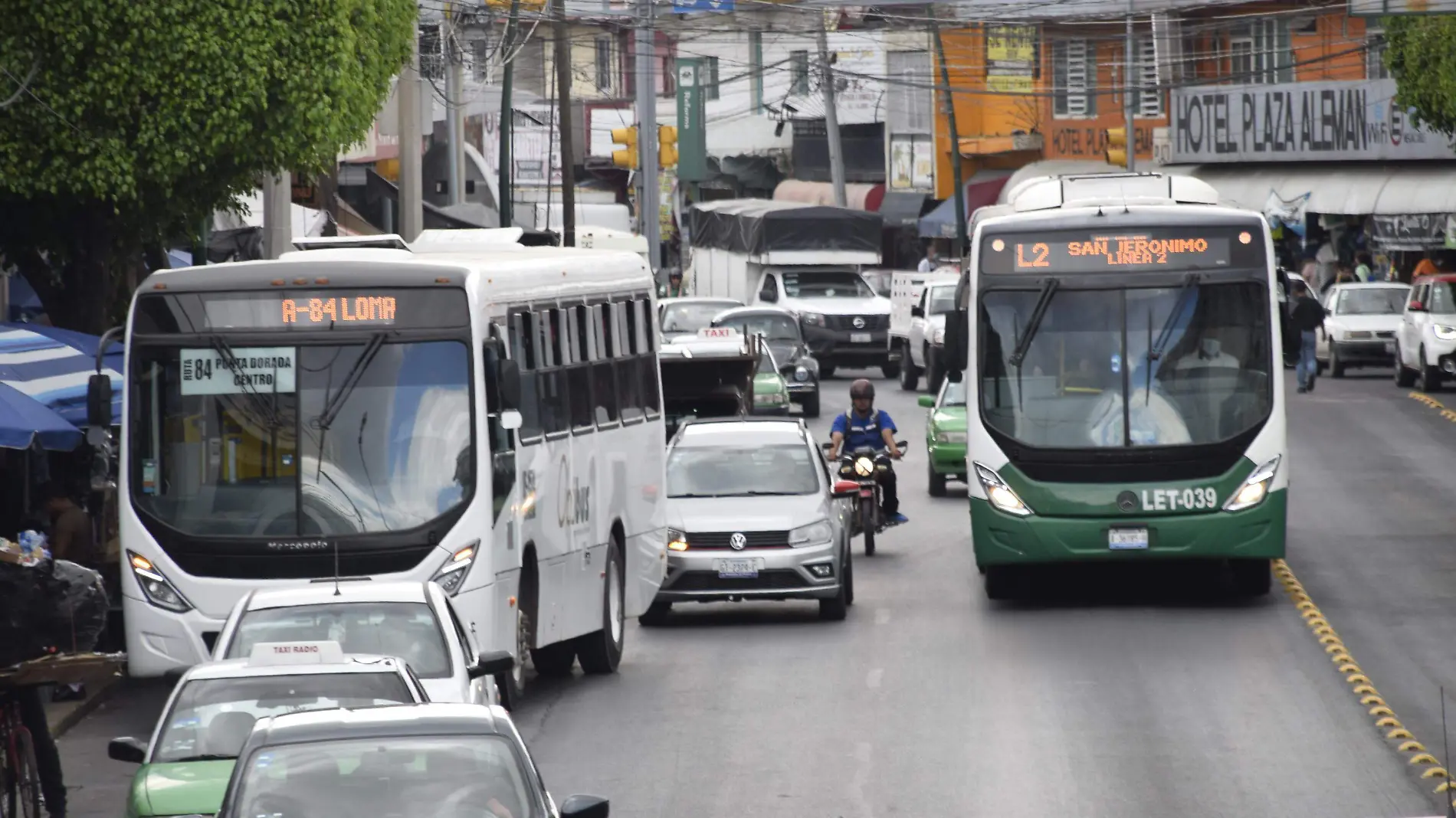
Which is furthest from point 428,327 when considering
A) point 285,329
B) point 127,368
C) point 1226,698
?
point 1226,698

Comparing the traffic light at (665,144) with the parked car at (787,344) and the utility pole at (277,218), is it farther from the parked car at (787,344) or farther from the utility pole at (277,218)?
the utility pole at (277,218)

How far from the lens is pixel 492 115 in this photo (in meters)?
78.7

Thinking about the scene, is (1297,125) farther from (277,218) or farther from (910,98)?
(277,218)

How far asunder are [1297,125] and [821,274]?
461 inches

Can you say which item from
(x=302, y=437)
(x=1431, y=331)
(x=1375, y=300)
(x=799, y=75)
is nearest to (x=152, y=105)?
(x=302, y=437)

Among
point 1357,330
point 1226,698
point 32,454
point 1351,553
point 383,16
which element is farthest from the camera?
point 1357,330

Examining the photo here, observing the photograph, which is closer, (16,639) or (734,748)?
(16,639)

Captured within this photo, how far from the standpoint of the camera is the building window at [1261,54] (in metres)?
55.6

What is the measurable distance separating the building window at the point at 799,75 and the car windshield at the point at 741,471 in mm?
61457

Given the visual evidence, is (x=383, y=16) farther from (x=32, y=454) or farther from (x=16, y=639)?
(x=16, y=639)

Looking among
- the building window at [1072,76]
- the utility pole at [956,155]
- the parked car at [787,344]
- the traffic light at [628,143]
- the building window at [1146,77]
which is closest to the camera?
the parked car at [787,344]

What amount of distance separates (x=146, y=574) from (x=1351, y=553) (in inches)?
503

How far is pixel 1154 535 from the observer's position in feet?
61.5

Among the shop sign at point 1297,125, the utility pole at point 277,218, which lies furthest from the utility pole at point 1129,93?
the utility pole at point 277,218
